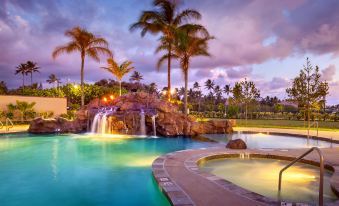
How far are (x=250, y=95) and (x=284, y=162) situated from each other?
19.2 metres

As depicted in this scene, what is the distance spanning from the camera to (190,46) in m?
24.2

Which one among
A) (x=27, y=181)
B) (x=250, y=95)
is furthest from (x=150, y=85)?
(x=27, y=181)

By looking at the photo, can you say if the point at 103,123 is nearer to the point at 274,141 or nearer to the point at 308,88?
the point at 274,141

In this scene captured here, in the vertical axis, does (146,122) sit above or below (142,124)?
above

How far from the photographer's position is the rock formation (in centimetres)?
2091

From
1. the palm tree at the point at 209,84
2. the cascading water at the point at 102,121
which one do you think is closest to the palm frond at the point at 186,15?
the cascading water at the point at 102,121

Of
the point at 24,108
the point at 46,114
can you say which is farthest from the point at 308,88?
the point at 46,114

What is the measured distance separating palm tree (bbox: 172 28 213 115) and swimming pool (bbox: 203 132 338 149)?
6014 millimetres

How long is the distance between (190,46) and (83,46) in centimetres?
1095

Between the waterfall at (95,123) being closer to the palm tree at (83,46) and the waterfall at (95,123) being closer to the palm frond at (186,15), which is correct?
the palm tree at (83,46)

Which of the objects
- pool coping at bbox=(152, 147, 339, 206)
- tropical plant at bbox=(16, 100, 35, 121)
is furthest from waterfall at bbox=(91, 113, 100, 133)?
pool coping at bbox=(152, 147, 339, 206)

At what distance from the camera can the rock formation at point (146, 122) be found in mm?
20906

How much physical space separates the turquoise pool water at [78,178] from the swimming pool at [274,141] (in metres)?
6.36

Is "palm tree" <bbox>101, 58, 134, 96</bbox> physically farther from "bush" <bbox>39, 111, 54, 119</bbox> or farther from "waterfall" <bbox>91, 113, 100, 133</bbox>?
"waterfall" <bbox>91, 113, 100, 133</bbox>
